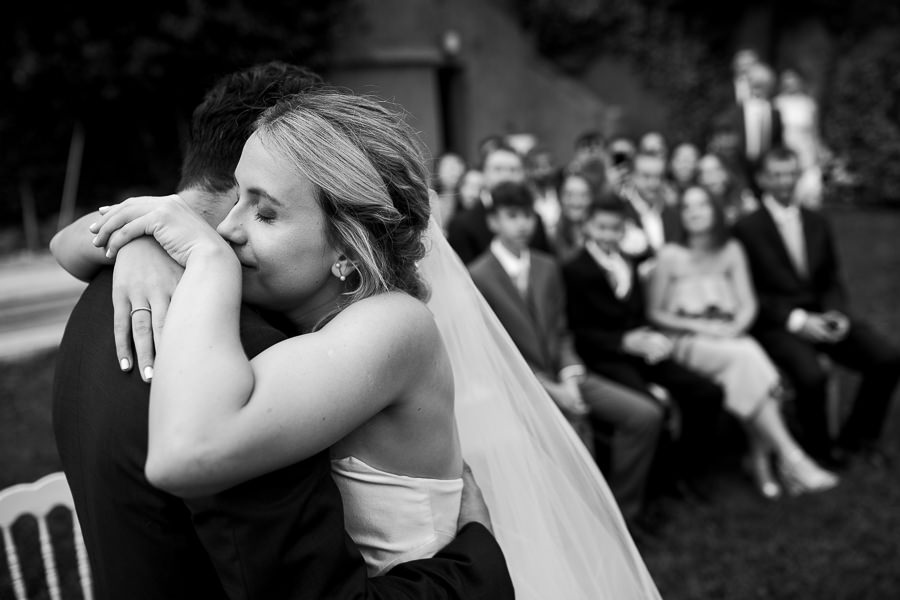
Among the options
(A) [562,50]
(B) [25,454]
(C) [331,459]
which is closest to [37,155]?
(B) [25,454]

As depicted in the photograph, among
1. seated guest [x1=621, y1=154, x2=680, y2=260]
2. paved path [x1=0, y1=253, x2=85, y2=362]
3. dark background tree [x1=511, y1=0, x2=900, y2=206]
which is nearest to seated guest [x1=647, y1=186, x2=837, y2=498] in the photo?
seated guest [x1=621, y1=154, x2=680, y2=260]

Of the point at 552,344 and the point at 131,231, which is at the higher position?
the point at 131,231

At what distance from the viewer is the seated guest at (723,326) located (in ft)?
16.0

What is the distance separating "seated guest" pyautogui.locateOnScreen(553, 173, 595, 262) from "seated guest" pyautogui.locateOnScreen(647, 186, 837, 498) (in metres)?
0.66

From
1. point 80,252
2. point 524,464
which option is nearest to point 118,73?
point 80,252

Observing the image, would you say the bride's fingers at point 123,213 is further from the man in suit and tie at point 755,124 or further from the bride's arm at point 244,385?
the man in suit and tie at point 755,124

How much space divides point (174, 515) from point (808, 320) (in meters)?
4.95

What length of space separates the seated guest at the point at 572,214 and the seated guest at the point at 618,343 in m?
0.47

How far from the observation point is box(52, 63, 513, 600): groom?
125 centimetres

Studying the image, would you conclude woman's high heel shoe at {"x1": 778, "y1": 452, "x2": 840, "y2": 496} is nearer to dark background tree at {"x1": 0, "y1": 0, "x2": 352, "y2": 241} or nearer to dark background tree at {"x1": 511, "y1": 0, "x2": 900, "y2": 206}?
dark background tree at {"x1": 0, "y1": 0, "x2": 352, "y2": 241}

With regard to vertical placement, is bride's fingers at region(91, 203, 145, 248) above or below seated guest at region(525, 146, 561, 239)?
above

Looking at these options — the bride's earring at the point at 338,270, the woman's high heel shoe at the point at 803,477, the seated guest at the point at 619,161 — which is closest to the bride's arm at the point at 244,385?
the bride's earring at the point at 338,270

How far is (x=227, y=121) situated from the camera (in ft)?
5.96

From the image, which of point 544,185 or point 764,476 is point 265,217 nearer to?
point 764,476
